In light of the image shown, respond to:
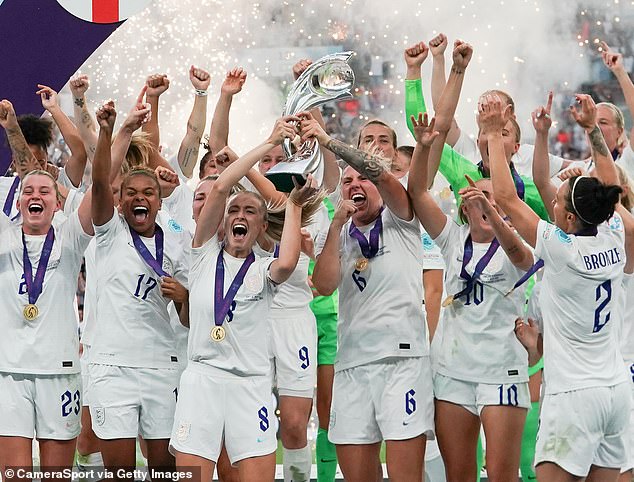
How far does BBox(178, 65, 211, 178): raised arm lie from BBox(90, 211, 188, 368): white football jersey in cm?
123

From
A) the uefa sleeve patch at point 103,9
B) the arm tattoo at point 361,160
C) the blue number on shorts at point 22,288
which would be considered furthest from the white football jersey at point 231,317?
the uefa sleeve patch at point 103,9

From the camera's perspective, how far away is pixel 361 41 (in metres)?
9.20

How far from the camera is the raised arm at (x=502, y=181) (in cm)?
471

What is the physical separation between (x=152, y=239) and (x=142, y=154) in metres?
0.75

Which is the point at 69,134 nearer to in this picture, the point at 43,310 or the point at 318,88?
the point at 43,310

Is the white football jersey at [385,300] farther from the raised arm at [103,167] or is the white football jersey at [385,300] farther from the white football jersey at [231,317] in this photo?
the raised arm at [103,167]

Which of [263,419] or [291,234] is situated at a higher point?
[291,234]

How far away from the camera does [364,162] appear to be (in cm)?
503

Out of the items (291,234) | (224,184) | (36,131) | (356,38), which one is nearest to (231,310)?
(291,234)

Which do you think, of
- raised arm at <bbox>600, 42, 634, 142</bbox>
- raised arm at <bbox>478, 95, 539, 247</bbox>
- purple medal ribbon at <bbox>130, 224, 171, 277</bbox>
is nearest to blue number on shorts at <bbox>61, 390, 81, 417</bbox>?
purple medal ribbon at <bbox>130, 224, 171, 277</bbox>

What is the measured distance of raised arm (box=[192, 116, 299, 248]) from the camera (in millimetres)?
4867

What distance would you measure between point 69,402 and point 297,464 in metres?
1.30

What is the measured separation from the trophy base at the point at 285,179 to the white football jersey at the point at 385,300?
457 mm

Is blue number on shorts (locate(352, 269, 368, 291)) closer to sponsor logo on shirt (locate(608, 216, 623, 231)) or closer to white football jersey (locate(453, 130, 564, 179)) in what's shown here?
sponsor logo on shirt (locate(608, 216, 623, 231))
